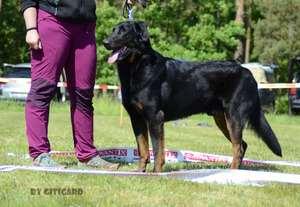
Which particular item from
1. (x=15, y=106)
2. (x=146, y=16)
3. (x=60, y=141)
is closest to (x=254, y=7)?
(x=146, y=16)

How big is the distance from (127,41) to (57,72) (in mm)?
777

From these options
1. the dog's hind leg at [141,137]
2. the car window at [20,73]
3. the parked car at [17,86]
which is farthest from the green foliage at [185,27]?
the dog's hind leg at [141,137]

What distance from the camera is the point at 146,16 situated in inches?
1558

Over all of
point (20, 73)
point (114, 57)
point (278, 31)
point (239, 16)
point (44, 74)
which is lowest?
point (20, 73)

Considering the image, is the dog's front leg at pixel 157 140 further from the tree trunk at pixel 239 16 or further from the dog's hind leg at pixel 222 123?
the tree trunk at pixel 239 16

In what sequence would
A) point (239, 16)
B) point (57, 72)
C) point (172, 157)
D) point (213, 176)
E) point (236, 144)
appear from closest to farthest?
point (213, 176) → point (57, 72) → point (236, 144) → point (172, 157) → point (239, 16)

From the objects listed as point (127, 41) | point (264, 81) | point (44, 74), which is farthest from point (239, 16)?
point (44, 74)

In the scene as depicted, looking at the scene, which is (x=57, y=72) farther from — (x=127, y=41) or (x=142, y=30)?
(x=142, y=30)

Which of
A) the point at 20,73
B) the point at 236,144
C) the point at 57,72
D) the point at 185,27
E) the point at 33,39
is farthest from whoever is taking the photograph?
the point at 185,27

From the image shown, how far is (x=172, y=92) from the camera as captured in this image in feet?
21.8

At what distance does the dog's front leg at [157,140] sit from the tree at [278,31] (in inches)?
1163

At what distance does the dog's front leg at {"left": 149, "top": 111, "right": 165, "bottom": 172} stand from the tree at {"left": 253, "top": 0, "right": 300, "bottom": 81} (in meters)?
29.5

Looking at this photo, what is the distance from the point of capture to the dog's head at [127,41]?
634 cm

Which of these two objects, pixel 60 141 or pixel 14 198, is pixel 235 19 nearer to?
pixel 60 141
